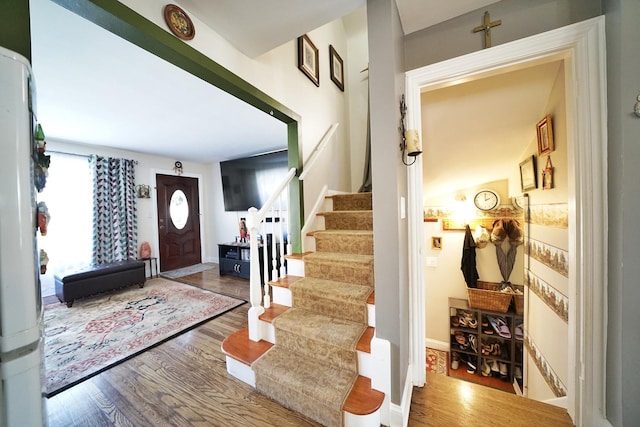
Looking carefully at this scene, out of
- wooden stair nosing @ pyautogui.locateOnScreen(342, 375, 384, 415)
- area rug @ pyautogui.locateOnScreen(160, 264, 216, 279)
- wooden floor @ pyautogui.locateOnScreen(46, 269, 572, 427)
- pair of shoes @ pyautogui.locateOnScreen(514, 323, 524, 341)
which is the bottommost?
pair of shoes @ pyautogui.locateOnScreen(514, 323, 524, 341)

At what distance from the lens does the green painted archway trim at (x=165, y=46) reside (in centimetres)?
95

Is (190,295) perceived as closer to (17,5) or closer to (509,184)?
(17,5)

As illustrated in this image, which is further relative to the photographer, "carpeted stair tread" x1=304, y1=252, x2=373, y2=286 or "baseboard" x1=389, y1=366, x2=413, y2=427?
"carpeted stair tread" x1=304, y1=252, x2=373, y2=286

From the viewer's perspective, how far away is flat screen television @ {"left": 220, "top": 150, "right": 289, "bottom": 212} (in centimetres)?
386

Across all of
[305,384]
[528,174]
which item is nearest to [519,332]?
[528,174]

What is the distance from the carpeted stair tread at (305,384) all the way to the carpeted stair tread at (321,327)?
16 cm

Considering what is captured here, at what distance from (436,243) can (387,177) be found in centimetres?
239

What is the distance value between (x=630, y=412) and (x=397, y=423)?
3.29 ft

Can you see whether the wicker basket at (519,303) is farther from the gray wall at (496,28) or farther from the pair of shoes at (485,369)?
the gray wall at (496,28)

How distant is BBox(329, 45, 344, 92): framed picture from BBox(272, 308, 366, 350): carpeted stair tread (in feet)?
10.4

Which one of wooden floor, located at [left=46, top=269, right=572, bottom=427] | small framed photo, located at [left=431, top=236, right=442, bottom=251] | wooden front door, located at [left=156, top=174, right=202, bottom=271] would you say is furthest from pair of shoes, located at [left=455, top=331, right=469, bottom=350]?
wooden front door, located at [left=156, top=174, right=202, bottom=271]

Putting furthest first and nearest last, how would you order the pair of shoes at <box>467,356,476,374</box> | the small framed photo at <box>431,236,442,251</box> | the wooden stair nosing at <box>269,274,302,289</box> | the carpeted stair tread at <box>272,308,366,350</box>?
1. the small framed photo at <box>431,236,442,251</box>
2. the pair of shoes at <box>467,356,476,374</box>
3. the wooden stair nosing at <box>269,274,302,289</box>
4. the carpeted stair tread at <box>272,308,366,350</box>

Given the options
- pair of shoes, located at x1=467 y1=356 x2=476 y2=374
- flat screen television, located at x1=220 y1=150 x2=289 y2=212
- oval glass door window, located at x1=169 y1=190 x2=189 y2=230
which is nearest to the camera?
pair of shoes, located at x1=467 y1=356 x2=476 y2=374

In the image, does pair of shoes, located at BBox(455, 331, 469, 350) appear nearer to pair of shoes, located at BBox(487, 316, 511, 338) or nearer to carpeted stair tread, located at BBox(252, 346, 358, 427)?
pair of shoes, located at BBox(487, 316, 511, 338)
